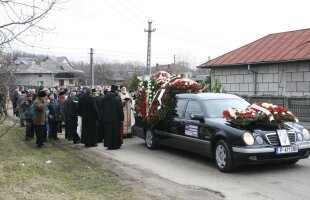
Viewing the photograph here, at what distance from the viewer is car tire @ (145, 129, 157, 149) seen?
11.7 metres

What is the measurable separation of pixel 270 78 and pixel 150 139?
39.7 feet

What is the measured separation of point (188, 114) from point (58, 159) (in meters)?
3.47

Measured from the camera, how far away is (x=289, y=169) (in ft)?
28.3

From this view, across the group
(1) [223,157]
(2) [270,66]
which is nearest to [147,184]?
(1) [223,157]

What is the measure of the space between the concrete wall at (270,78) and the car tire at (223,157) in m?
12.9

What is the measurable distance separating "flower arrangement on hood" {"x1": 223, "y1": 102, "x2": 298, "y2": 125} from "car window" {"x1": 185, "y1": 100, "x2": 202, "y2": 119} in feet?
4.06

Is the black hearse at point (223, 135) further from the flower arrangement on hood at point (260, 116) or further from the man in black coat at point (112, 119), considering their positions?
the man in black coat at point (112, 119)

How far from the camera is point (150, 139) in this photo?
11.9 meters

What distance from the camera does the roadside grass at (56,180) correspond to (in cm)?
639

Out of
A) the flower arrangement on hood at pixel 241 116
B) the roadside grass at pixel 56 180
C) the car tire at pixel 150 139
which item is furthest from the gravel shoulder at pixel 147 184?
the flower arrangement on hood at pixel 241 116

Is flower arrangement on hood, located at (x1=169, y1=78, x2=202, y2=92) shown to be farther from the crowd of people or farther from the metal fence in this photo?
the metal fence

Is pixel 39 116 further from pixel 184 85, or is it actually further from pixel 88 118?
pixel 184 85

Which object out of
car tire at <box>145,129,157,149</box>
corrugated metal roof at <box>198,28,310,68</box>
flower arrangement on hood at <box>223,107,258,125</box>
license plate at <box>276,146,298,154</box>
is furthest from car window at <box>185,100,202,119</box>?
corrugated metal roof at <box>198,28,310,68</box>

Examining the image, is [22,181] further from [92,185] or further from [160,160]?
[160,160]
